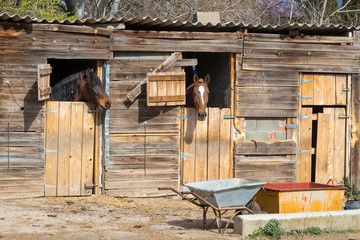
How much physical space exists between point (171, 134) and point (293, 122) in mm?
2983

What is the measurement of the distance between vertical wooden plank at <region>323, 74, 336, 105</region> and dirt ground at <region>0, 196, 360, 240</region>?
4319mm

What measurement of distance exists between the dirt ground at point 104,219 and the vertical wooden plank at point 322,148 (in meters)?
3.56

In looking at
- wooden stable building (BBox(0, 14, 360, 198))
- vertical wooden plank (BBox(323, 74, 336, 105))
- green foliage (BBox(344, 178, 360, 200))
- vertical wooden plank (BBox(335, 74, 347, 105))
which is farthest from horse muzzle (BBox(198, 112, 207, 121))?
green foliage (BBox(344, 178, 360, 200))

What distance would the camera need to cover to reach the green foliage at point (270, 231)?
9.04 meters

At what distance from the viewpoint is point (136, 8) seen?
83.6 ft

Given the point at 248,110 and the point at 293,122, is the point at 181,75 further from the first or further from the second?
the point at 293,122

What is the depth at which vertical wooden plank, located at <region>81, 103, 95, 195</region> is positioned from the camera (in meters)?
12.3

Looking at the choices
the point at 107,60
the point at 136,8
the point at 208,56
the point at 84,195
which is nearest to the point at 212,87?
the point at 208,56

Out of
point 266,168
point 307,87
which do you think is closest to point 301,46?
point 307,87

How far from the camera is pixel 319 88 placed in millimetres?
13789

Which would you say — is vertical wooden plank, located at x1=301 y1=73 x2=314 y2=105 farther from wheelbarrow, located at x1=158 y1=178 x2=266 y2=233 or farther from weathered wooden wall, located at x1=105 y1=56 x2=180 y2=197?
wheelbarrow, located at x1=158 y1=178 x2=266 y2=233

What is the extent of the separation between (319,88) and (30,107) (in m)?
6.70

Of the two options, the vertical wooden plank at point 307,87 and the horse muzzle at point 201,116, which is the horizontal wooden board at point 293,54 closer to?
the vertical wooden plank at point 307,87

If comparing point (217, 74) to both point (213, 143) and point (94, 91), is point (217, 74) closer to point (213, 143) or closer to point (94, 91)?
point (213, 143)
